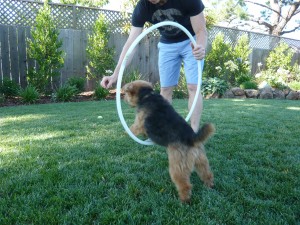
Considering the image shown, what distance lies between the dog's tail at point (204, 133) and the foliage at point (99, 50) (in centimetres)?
761

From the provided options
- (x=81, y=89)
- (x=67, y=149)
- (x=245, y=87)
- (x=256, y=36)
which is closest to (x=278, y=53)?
(x=256, y=36)

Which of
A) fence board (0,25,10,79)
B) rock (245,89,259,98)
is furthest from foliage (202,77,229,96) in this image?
fence board (0,25,10,79)

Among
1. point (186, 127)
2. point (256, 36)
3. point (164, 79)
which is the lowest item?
point (186, 127)

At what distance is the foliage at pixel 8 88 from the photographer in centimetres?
820

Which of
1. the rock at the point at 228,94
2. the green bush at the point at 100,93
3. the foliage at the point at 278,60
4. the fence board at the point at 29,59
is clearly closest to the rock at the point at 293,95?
the rock at the point at 228,94

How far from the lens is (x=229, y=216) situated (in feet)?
7.02

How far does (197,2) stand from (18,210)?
2675mm

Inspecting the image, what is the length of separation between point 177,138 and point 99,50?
312 inches

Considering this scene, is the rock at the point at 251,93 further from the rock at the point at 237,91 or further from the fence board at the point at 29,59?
the fence board at the point at 29,59

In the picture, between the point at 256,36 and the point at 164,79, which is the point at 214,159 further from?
the point at 256,36

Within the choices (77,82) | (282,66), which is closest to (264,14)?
(282,66)

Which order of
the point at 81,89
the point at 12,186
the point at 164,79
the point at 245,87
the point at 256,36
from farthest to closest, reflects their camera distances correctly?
the point at 256,36 → the point at 245,87 → the point at 81,89 → the point at 164,79 → the point at 12,186

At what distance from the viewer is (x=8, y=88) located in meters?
8.23

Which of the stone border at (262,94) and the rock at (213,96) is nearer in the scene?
the rock at (213,96)
